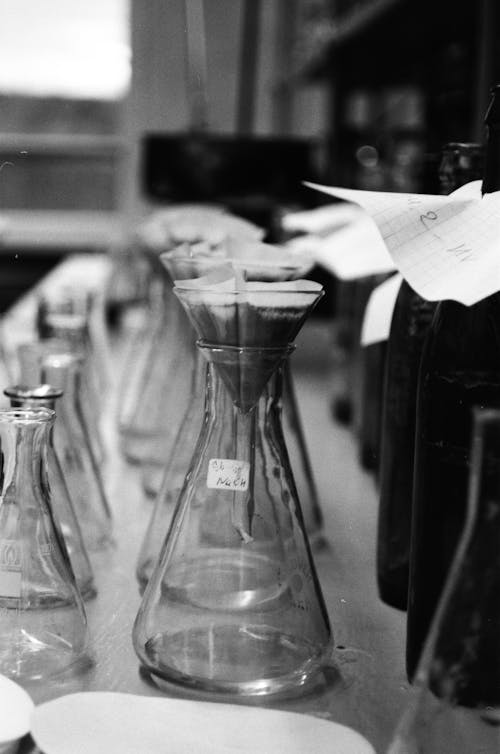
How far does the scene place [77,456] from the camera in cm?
88

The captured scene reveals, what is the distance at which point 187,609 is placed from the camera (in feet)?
2.02

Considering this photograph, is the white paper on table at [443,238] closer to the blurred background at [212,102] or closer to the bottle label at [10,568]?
the bottle label at [10,568]

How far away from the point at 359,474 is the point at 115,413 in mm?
435

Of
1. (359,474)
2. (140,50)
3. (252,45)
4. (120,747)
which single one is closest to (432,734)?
(120,747)

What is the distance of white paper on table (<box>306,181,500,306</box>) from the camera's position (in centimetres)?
50

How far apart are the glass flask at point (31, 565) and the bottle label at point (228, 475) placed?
4.0 inches

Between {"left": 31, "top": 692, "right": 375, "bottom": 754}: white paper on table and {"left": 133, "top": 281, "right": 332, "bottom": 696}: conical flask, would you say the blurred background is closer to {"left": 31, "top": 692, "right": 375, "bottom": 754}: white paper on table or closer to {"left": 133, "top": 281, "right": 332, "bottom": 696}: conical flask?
{"left": 133, "top": 281, "right": 332, "bottom": 696}: conical flask

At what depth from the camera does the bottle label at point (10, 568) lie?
23.6 inches

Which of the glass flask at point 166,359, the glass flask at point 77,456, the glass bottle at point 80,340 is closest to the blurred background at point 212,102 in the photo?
the glass flask at point 166,359

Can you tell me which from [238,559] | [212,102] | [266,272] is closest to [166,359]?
[266,272]

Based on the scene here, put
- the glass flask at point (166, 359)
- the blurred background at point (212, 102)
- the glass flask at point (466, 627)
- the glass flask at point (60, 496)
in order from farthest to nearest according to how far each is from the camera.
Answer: the blurred background at point (212, 102) → the glass flask at point (166, 359) → the glass flask at point (60, 496) → the glass flask at point (466, 627)

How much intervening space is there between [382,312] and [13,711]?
439mm

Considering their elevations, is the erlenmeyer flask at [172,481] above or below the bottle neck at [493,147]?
below

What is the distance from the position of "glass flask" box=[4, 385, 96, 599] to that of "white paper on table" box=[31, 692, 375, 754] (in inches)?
6.4
